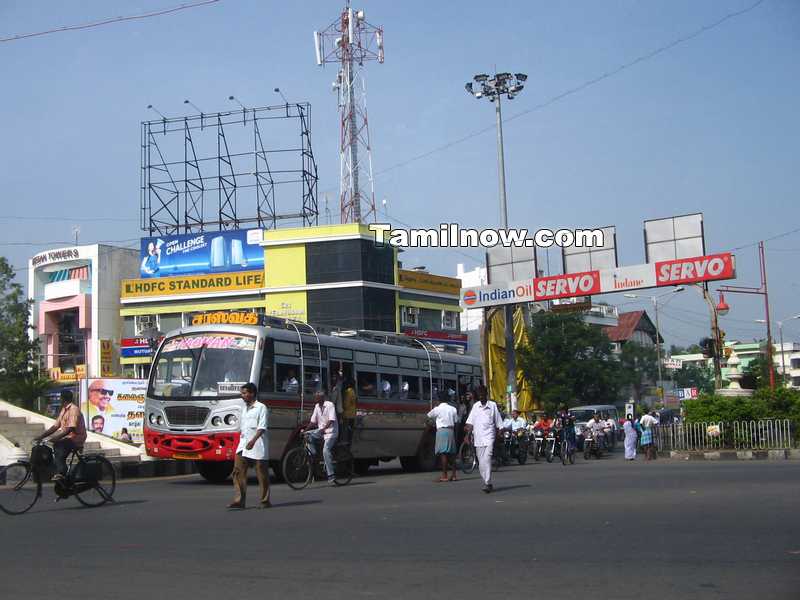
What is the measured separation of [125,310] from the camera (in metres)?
71.6

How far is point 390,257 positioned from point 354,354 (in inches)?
1788

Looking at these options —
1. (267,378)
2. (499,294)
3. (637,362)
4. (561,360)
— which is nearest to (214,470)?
(267,378)

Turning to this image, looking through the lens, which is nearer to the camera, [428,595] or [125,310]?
[428,595]

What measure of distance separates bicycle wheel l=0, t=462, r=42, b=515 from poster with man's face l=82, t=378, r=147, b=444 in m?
19.4

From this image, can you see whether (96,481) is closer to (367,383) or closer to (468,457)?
(367,383)

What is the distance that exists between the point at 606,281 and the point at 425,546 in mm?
27156

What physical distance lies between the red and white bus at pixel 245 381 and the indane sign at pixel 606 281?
15151 mm

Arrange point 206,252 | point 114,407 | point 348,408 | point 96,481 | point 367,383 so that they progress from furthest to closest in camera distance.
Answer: point 206,252
point 114,407
point 367,383
point 348,408
point 96,481

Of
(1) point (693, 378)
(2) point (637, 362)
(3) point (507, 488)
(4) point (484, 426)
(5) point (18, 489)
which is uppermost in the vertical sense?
(2) point (637, 362)

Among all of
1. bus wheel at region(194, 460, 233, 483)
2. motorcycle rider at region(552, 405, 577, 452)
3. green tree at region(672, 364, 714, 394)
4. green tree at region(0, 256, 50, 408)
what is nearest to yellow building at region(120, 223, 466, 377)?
green tree at region(0, 256, 50, 408)

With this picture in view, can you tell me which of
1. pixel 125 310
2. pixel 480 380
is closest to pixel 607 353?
pixel 125 310

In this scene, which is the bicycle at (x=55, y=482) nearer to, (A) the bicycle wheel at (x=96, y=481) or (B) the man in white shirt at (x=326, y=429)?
(A) the bicycle wheel at (x=96, y=481)

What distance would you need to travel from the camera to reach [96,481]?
13.5 metres

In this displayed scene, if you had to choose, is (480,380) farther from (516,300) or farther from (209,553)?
(209,553)
